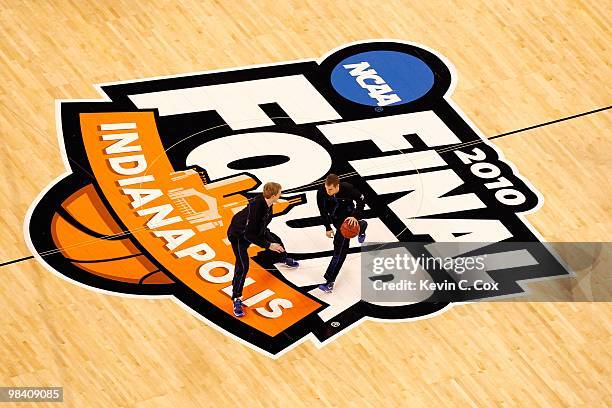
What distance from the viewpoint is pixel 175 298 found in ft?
58.3

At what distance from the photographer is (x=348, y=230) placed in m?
17.3

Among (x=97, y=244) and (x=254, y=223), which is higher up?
(x=254, y=223)

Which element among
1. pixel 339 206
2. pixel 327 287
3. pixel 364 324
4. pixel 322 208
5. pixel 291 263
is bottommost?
pixel 291 263

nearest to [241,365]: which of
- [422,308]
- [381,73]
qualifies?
[422,308]

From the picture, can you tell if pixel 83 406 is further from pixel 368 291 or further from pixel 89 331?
pixel 368 291

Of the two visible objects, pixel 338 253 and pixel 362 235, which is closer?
pixel 338 253

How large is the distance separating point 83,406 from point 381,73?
294 inches

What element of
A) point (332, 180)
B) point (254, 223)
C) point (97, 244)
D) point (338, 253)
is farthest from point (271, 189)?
point (97, 244)

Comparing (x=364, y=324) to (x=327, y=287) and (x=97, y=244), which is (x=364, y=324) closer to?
(x=327, y=287)

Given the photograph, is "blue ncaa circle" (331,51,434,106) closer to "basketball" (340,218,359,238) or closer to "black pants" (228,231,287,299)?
"basketball" (340,218,359,238)

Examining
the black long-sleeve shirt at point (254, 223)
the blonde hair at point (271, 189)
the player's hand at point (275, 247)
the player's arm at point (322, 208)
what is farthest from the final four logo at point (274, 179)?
the blonde hair at point (271, 189)

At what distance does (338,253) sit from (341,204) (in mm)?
678

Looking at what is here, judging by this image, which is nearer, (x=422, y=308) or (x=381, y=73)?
(x=422, y=308)

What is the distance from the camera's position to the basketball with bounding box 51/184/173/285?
59.2 ft
